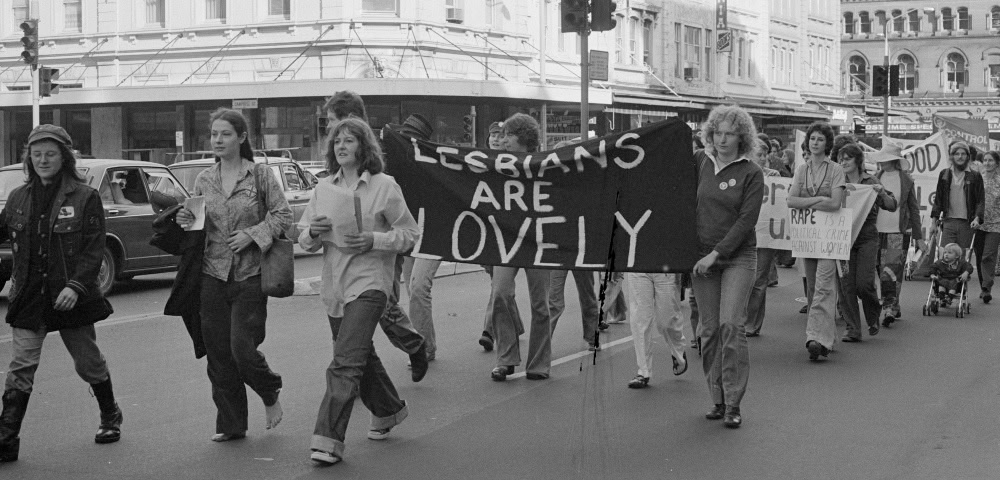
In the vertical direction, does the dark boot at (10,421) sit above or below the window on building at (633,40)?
below

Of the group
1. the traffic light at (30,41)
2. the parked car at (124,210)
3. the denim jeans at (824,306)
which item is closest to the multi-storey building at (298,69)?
the traffic light at (30,41)

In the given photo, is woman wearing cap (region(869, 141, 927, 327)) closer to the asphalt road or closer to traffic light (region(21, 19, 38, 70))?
the asphalt road

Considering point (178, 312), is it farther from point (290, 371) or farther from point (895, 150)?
point (895, 150)

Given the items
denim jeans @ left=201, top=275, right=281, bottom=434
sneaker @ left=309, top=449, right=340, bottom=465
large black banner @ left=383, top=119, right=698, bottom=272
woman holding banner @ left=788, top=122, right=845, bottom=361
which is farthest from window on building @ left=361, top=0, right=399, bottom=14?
sneaker @ left=309, top=449, right=340, bottom=465

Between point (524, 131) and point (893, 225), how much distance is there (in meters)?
5.53

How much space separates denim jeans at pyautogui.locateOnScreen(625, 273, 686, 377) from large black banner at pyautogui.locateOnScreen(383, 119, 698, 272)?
1862 millimetres

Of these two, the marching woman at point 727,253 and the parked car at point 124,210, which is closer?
the marching woman at point 727,253

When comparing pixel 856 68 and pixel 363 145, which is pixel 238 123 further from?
pixel 856 68

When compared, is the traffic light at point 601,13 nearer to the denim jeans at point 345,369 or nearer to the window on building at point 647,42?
the denim jeans at point 345,369

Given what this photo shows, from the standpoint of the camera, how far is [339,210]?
7051mm

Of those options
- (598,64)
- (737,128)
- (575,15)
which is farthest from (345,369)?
(598,64)

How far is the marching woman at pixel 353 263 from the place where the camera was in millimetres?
6891

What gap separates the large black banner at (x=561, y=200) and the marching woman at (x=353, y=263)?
102 cm

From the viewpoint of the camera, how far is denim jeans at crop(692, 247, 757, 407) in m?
8.00
